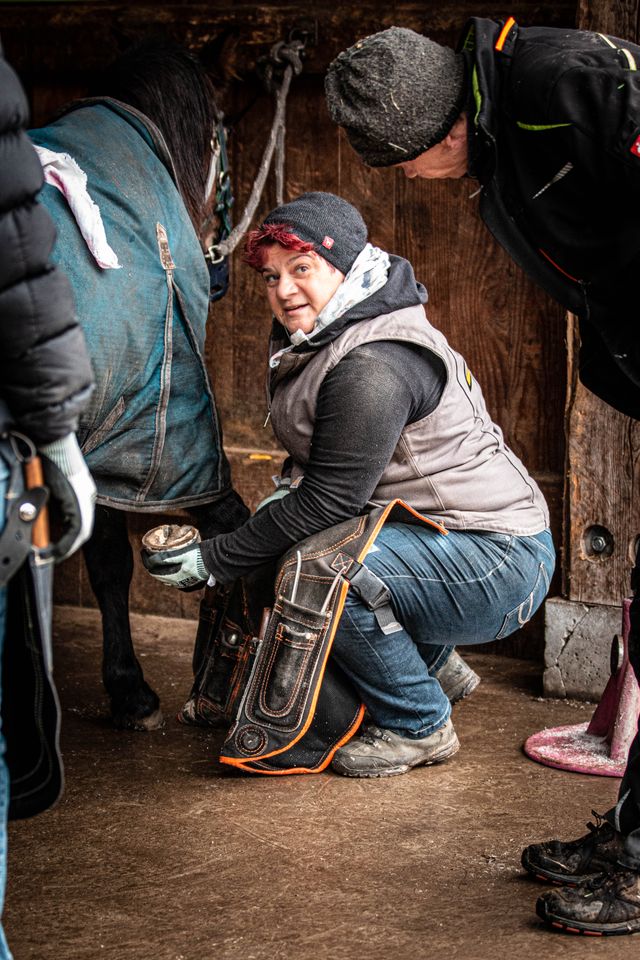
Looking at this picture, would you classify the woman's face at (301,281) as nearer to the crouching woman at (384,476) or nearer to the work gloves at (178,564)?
the crouching woman at (384,476)

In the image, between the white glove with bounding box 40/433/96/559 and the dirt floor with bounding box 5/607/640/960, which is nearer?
the white glove with bounding box 40/433/96/559

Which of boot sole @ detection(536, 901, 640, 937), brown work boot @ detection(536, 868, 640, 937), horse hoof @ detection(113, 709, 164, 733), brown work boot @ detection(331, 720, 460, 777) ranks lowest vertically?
horse hoof @ detection(113, 709, 164, 733)

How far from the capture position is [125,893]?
2.29 metres

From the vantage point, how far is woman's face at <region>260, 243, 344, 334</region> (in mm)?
2773

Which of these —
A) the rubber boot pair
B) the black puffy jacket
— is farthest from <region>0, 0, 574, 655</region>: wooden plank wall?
the black puffy jacket

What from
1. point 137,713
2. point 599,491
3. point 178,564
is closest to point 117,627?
point 137,713

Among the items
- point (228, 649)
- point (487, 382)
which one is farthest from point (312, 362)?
point (487, 382)

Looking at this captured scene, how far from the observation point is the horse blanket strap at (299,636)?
Result: 2.74 m

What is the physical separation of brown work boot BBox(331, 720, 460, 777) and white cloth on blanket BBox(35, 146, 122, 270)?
127cm

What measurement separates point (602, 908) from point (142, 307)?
1655 mm

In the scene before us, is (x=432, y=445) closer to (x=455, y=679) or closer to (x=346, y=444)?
(x=346, y=444)

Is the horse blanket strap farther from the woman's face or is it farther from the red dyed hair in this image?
the red dyed hair

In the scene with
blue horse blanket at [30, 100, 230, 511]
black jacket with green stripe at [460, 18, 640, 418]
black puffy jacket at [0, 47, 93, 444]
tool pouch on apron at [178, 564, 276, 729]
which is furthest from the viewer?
tool pouch on apron at [178, 564, 276, 729]

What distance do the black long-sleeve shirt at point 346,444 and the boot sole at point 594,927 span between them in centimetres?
102
